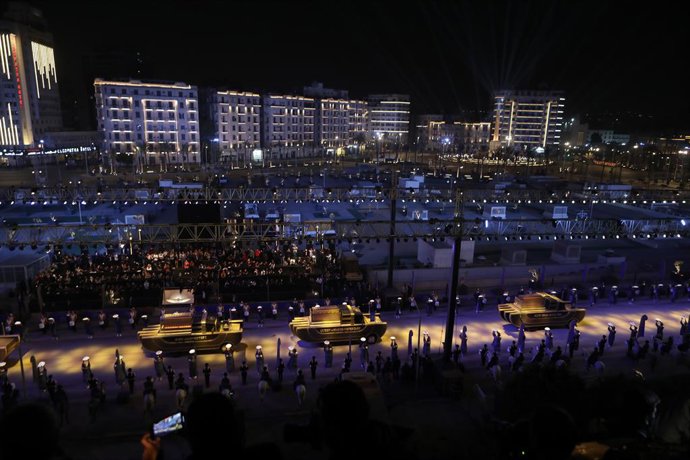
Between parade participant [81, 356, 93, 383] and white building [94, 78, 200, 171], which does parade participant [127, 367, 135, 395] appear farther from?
white building [94, 78, 200, 171]

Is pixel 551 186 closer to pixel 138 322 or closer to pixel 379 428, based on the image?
pixel 138 322

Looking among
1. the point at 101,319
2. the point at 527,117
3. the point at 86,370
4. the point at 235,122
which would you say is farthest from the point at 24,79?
the point at 527,117

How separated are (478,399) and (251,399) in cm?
606

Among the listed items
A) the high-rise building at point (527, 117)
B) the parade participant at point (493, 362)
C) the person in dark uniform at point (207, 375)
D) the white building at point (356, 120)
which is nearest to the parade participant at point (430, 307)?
the parade participant at point (493, 362)

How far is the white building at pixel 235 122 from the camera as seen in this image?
74500mm

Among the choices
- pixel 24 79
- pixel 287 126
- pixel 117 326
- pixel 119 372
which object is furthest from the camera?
pixel 287 126

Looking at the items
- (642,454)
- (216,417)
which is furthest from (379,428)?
(642,454)

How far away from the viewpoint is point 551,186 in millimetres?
53531

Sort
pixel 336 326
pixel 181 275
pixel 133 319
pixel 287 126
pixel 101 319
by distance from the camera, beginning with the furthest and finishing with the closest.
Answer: pixel 287 126 < pixel 181 275 < pixel 133 319 < pixel 101 319 < pixel 336 326

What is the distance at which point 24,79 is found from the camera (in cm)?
7612

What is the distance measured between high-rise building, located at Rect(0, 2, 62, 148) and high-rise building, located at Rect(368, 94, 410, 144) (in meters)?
67.9

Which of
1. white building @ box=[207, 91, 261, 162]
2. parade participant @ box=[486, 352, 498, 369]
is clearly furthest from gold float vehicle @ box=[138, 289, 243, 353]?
white building @ box=[207, 91, 261, 162]

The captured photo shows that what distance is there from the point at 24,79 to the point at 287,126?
42184 mm

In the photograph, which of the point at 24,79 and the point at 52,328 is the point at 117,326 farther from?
the point at 24,79
